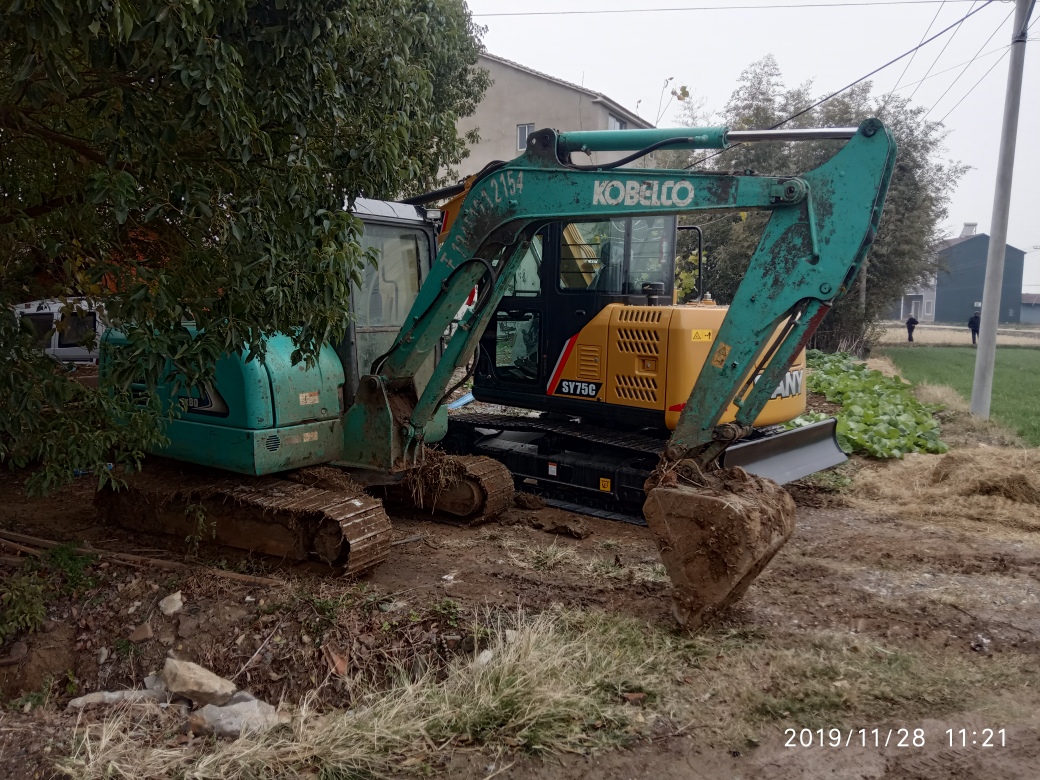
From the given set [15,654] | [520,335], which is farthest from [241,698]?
[520,335]

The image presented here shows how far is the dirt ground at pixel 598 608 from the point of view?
340 centimetres

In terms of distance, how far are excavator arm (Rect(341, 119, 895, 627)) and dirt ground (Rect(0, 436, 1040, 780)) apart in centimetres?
57

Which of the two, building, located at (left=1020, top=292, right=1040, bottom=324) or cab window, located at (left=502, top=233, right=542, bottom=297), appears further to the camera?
building, located at (left=1020, top=292, right=1040, bottom=324)

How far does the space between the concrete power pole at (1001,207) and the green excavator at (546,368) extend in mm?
5899

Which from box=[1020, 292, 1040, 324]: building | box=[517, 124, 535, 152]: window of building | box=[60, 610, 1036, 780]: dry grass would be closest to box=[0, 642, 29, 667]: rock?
box=[60, 610, 1036, 780]: dry grass

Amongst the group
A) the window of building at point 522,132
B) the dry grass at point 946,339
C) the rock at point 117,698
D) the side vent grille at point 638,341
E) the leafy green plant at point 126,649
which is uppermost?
the window of building at point 522,132

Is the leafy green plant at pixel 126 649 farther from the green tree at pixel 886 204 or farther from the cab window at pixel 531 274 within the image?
the green tree at pixel 886 204

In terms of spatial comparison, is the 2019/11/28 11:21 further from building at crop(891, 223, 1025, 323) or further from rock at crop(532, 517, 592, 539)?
building at crop(891, 223, 1025, 323)

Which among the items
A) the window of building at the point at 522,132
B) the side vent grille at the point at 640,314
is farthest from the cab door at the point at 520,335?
the window of building at the point at 522,132

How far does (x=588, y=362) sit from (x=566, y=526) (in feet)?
4.96

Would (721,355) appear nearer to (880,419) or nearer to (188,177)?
(188,177)

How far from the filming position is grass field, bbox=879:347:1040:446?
13320 millimetres

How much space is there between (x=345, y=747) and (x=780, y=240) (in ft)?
11.2

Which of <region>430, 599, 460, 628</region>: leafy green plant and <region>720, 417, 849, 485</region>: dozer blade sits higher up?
<region>720, 417, 849, 485</region>: dozer blade
